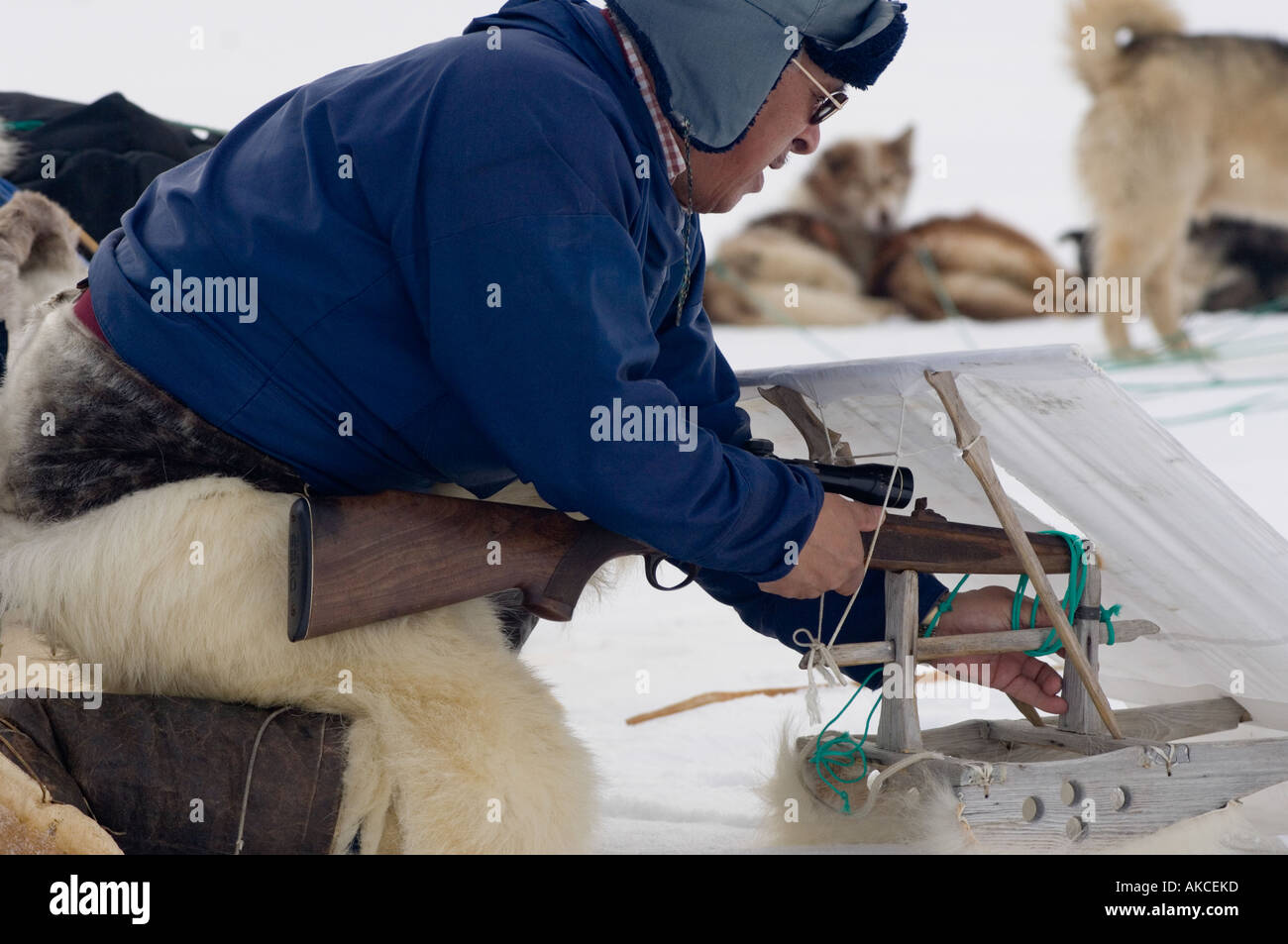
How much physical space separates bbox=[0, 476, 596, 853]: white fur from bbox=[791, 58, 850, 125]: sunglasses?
2.09ft

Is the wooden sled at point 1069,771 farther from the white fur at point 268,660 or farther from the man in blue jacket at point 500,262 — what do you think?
the white fur at point 268,660

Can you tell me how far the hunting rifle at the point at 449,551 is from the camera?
949 millimetres

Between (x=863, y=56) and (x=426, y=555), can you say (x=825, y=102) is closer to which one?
(x=863, y=56)

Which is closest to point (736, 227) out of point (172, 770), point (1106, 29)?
point (1106, 29)

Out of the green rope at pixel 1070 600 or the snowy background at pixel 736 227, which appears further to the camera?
the snowy background at pixel 736 227

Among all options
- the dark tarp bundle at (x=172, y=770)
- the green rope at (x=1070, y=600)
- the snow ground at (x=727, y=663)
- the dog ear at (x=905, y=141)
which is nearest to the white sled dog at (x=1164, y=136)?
the snow ground at (x=727, y=663)

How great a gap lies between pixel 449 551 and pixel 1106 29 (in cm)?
304

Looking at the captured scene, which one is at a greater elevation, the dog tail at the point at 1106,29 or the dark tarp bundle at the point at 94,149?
the dog tail at the point at 1106,29

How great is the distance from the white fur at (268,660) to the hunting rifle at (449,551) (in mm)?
44

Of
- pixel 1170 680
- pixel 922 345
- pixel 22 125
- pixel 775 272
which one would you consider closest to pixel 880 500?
pixel 1170 680

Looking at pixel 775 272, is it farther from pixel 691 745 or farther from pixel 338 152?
pixel 338 152

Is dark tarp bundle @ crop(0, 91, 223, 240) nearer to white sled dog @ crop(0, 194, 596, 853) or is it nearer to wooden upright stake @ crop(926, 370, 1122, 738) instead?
white sled dog @ crop(0, 194, 596, 853)

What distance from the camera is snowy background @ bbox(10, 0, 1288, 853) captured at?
5.86 ft

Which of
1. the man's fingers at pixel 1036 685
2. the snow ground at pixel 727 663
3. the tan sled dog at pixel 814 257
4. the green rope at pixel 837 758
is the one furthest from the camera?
the tan sled dog at pixel 814 257
